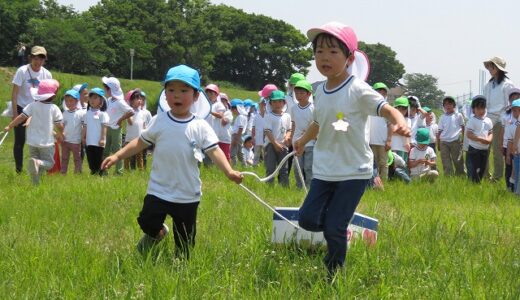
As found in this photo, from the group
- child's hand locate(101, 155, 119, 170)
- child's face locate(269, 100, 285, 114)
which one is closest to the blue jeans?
child's hand locate(101, 155, 119, 170)

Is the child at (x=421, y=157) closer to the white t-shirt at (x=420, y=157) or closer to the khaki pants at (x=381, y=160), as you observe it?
the white t-shirt at (x=420, y=157)

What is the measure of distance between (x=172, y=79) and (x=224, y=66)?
83.1 meters

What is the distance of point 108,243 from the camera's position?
4.75 metres

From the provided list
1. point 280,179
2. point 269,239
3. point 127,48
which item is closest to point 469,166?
point 280,179

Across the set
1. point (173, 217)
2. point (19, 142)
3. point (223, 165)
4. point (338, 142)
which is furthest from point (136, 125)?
point (338, 142)

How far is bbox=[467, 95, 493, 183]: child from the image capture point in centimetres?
1059

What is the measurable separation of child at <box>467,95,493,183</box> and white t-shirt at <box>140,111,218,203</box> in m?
7.35

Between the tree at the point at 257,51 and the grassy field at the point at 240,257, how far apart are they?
79.3 meters

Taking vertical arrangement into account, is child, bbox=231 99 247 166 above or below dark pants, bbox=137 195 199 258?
below

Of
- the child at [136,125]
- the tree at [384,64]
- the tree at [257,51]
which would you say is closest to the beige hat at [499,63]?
the child at [136,125]

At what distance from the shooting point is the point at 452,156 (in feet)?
40.3

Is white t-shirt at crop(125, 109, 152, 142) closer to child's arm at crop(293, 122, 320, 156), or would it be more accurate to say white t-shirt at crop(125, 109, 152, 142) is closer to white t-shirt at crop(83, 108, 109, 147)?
white t-shirt at crop(83, 108, 109, 147)

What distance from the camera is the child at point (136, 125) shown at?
38.8 ft

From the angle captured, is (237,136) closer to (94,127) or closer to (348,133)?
(94,127)
